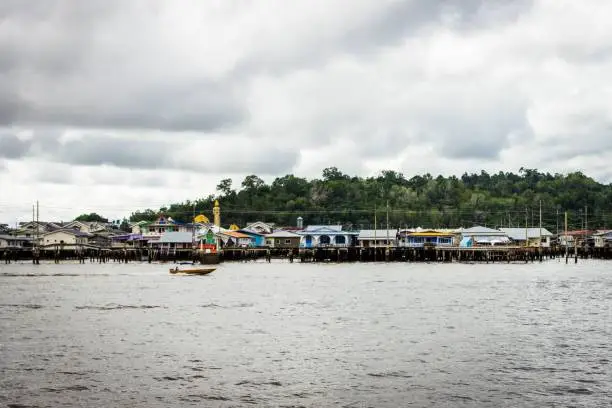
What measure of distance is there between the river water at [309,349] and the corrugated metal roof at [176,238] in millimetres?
81996

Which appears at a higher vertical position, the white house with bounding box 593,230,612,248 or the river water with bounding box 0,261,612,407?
the white house with bounding box 593,230,612,248

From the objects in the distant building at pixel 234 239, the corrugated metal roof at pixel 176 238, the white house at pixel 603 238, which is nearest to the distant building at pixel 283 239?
the distant building at pixel 234 239

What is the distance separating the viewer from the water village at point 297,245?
11900cm

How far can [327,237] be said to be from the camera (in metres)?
136

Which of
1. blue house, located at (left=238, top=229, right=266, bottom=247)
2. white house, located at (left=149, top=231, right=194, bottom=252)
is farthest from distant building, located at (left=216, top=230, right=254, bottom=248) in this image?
white house, located at (left=149, top=231, right=194, bottom=252)

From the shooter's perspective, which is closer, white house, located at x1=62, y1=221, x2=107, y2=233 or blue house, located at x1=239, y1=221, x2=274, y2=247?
blue house, located at x1=239, y1=221, x2=274, y2=247

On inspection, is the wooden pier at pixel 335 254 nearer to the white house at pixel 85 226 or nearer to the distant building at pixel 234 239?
the distant building at pixel 234 239

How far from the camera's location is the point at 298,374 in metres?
24.7

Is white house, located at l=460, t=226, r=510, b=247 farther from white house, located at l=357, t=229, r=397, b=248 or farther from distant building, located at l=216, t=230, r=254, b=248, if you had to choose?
distant building, located at l=216, t=230, r=254, b=248

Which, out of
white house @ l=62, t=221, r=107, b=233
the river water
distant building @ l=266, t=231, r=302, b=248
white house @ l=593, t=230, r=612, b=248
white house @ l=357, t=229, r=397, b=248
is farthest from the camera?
white house @ l=62, t=221, r=107, b=233

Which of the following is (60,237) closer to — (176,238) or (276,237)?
(176,238)

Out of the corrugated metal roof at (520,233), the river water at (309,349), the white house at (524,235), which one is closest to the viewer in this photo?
the river water at (309,349)

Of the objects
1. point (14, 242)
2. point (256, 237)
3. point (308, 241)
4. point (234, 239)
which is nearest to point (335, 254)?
point (308, 241)

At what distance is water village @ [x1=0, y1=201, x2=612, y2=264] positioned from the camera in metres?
119
